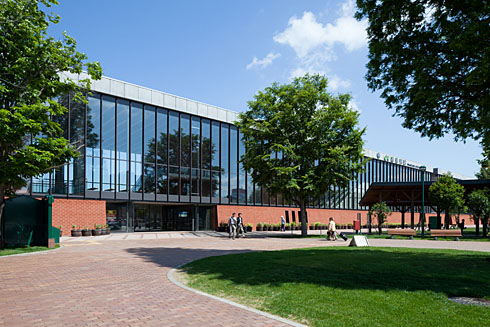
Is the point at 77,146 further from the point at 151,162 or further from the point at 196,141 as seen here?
the point at 196,141

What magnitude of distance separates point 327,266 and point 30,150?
42.1 feet

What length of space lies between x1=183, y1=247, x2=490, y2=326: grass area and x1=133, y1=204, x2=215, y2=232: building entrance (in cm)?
2685

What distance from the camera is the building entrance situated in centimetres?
3917

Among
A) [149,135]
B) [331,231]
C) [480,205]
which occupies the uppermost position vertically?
[149,135]

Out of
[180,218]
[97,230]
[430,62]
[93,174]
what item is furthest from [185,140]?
[430,62]

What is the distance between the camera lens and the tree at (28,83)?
53.7 ft

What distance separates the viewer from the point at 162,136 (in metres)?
36.9

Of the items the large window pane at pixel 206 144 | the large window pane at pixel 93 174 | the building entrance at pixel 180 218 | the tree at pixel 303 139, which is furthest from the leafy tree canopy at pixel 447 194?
the large window pane at pixel 93 174

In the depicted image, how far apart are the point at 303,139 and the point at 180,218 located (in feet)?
52.4

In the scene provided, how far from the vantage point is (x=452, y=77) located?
11812mm

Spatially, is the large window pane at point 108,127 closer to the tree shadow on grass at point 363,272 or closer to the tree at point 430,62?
the tree shadow on grass at point 363,272

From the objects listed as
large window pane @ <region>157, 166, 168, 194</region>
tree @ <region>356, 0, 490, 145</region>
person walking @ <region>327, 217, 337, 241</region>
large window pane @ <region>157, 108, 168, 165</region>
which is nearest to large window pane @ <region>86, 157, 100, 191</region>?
large window pane @ <region>157, 166, 168, 194</region>

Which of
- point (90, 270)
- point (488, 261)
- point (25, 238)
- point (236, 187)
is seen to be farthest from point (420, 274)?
point (236, 187)

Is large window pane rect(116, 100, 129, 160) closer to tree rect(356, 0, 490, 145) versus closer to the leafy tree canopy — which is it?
tree rect(356, 0, 490, 145)
